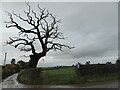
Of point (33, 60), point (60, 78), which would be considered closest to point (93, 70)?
point (60, 78)

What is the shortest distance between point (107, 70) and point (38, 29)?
11.8 metres

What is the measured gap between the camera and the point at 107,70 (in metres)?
11.1

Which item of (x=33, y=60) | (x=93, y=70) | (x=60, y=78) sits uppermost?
(x=33, y=60)

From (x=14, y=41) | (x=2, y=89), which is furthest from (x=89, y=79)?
(x=14, y=41)

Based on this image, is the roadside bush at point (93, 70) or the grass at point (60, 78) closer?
the grass at point (60, 78)

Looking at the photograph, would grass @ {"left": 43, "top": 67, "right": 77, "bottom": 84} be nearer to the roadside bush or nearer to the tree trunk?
the roadside bush

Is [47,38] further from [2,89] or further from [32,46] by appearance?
[2,89]

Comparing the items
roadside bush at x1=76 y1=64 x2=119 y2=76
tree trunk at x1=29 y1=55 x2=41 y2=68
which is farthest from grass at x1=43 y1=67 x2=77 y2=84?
tree trunk at x1=29 y1=55 x2=41 y2=68

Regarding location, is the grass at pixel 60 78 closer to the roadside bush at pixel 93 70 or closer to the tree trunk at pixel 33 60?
the roadside bush at pixel 93 70

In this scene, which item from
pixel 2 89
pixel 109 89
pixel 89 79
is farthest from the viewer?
pixel 89 79

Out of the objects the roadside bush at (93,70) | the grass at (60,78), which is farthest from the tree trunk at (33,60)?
the roadside bush at (93,70)

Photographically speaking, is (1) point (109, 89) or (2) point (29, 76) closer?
(1) point (109, 89)

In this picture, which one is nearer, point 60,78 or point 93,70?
point 93,70

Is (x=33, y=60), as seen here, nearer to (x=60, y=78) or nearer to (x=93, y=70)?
(x=60, y=78)
